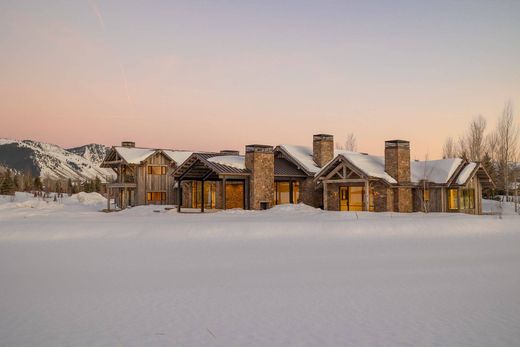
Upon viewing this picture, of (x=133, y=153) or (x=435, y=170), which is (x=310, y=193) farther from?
(x=133, y=153)

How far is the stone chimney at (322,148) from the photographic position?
1518 inches

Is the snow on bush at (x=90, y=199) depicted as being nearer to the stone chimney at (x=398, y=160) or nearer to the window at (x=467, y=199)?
the stone chimney at (x=398, y=160)

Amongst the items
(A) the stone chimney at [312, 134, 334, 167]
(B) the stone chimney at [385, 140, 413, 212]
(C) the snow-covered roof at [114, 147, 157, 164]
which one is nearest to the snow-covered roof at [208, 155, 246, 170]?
(A) the stone chimney at [312, 134, 334, 167]

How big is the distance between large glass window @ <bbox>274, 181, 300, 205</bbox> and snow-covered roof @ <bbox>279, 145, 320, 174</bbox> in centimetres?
162

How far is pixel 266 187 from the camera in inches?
1384

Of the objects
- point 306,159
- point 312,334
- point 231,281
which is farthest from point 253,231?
point 306,159

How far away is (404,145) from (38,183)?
272ft

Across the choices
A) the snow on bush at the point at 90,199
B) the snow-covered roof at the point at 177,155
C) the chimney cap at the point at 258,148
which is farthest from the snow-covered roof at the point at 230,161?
the snow on bush at the point at 90,199

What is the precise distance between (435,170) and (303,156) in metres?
9.73

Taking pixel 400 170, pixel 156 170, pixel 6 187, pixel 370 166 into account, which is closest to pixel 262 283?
pixel 370 166

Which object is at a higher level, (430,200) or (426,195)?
(426,195)

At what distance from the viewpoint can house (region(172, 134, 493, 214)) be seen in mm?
33000

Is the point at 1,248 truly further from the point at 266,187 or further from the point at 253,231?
the point at 266,187

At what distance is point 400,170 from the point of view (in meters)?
33.2
